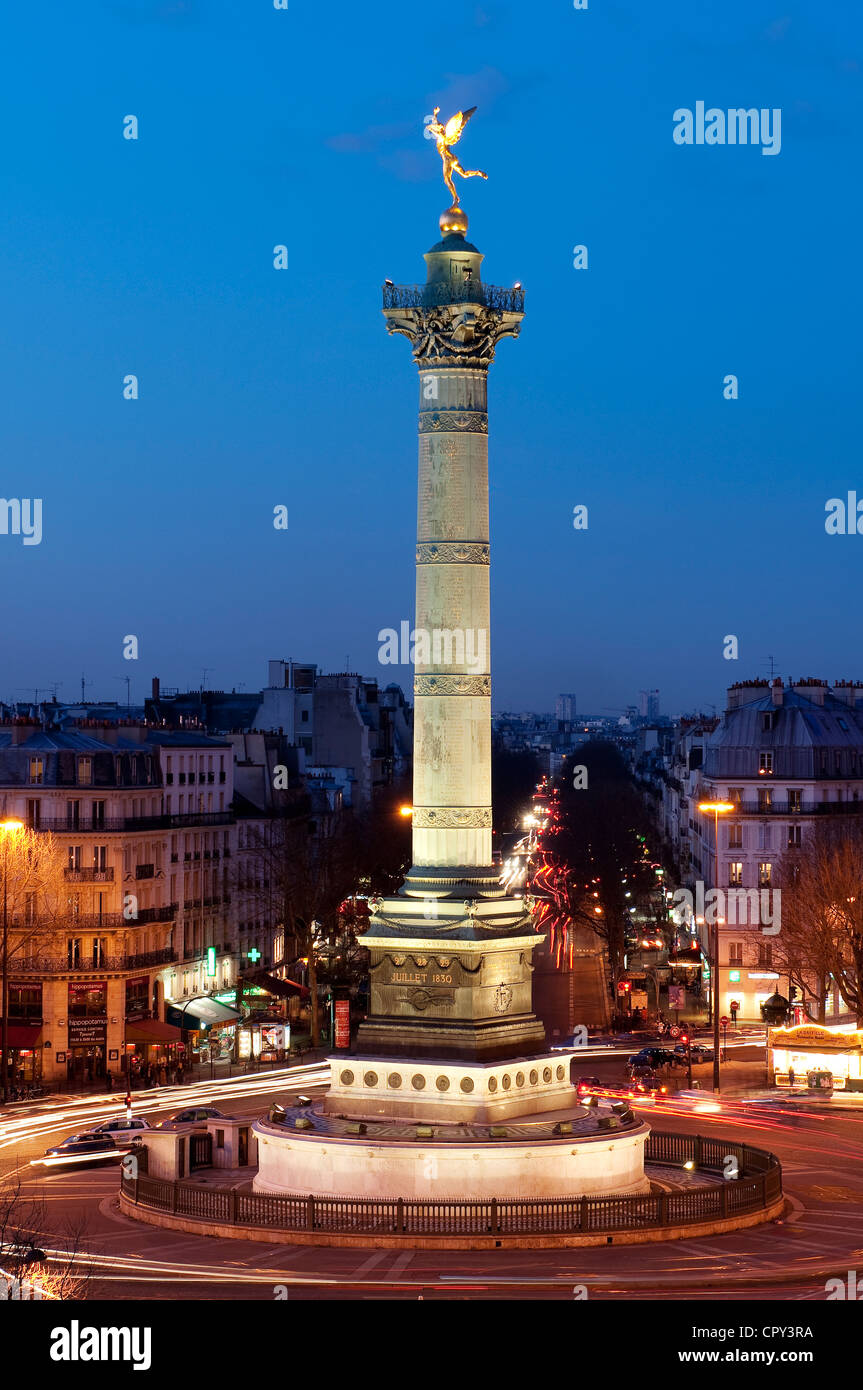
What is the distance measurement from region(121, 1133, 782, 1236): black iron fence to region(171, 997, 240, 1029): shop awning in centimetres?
3142

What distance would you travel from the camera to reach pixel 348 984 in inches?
3169

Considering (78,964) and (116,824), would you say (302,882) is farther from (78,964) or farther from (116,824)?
(78,964)

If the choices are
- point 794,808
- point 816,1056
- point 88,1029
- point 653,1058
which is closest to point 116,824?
point 88,1029

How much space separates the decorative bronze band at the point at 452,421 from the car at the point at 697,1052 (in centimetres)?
2767

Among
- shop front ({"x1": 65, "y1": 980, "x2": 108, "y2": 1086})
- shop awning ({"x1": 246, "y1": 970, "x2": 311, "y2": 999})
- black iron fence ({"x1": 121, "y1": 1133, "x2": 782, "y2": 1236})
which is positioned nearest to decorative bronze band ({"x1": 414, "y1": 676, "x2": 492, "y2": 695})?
black iron fence ({"x1": 121, "y1": 1133, "x2": 782, "y2": 1236})

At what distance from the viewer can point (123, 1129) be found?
53219mm

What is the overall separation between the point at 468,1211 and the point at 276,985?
4309 centimetres

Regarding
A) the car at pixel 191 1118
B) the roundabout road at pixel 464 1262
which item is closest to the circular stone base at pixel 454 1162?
the roundabout road at pixel 464 1262

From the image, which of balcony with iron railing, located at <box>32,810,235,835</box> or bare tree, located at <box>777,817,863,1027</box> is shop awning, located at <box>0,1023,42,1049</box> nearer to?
balcony with iron railing, located at <box>32,810,235,835</box>

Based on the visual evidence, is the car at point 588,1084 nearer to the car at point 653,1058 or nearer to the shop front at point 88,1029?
the car at point 653,1058

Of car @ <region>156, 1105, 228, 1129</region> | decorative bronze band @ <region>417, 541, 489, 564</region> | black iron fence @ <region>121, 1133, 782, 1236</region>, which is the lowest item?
black iron fence @ <region>121, 1133, 782, 1236</region>

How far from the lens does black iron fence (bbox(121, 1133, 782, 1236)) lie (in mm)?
39875

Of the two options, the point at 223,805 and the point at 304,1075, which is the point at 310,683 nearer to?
the point at 223,805
